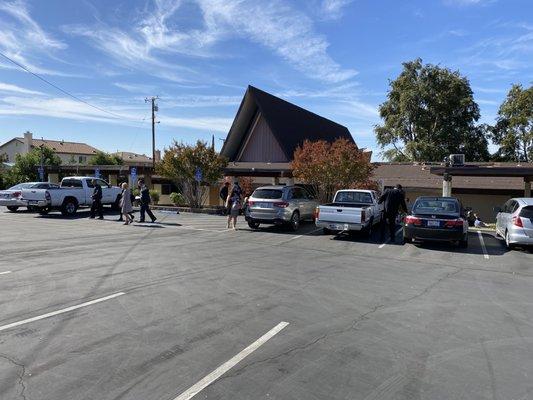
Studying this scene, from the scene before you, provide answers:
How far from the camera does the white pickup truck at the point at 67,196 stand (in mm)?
21047

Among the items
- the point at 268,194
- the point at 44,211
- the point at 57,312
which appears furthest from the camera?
the point at 44,211

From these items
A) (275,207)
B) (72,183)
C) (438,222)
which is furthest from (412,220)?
(72,183)

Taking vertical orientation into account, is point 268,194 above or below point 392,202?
above

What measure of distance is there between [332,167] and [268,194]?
5.17m

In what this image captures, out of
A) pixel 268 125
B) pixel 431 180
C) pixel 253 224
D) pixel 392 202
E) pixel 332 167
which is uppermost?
pixel 268 125

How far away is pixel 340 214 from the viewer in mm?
14508

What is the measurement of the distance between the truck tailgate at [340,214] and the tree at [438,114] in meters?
29.7

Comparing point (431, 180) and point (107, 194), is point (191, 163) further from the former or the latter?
point (431, 180)

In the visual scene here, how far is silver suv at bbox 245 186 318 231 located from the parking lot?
5.29 m

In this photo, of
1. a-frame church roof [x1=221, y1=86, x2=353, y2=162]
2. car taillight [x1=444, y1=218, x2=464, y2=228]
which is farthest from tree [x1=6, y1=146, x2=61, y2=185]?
car taillight [x1=444, y1=218, x2=464, y2=228]

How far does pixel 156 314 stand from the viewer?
587 centimetres

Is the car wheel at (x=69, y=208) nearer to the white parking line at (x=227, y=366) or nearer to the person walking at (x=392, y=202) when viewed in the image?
the person walking at (x=392, y=202)

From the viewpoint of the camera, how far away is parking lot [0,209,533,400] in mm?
3980

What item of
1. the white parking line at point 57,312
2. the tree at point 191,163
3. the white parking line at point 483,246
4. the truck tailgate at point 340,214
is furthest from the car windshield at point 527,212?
the tree at point 191,163
